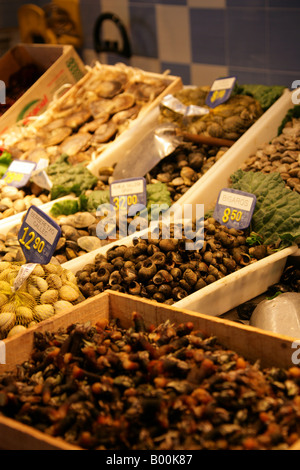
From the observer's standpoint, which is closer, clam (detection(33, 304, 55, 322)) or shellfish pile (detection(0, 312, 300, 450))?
shellfish pile (detection(0, 312, 300, 450))

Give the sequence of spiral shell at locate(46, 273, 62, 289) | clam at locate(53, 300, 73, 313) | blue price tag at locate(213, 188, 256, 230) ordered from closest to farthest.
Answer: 1. clam at locate(53, 300, 73, 313)
2. spiral shell at locate(46, 273, 62, 289)
3. blue price tag at locate(213, 188, 256, 230)

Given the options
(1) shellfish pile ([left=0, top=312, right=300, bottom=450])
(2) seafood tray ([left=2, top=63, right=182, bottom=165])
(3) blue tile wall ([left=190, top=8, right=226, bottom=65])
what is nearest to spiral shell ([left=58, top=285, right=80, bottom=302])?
(1) shellfish pile ([left=0, top=312, right=300, bottom=450])

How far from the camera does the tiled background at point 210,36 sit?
4.48 meters

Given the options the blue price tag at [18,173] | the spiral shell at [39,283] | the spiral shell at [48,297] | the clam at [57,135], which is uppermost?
the spiral shell at [39,283]

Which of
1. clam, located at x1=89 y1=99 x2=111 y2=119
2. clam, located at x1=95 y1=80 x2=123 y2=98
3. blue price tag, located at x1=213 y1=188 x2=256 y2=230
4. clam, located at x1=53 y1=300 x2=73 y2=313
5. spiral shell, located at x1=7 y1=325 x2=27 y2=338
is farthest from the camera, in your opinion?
clam, located at x1=95 y1=80 x2=123 y2=98

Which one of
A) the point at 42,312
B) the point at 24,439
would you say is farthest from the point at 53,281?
the point at 24,439

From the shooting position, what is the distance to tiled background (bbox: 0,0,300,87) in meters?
4.48

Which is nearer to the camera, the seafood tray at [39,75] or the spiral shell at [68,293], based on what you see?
the spiral shell at [68,293]

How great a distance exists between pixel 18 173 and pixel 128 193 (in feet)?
3.27

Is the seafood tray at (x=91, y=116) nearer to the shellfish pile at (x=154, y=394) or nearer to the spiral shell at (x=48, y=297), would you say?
the spiral shell at (x=48, y=297)

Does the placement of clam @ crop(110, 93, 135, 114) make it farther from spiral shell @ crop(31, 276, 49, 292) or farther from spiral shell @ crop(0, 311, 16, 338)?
spiral shell @ crop(0, 311, 16, 338)

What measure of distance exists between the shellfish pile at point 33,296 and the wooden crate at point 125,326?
6.8 inches

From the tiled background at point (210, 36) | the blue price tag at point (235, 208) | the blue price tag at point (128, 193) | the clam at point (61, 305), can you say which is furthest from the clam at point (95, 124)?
the clam at point (61, 305)

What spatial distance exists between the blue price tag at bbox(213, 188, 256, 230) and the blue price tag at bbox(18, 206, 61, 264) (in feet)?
3.11
